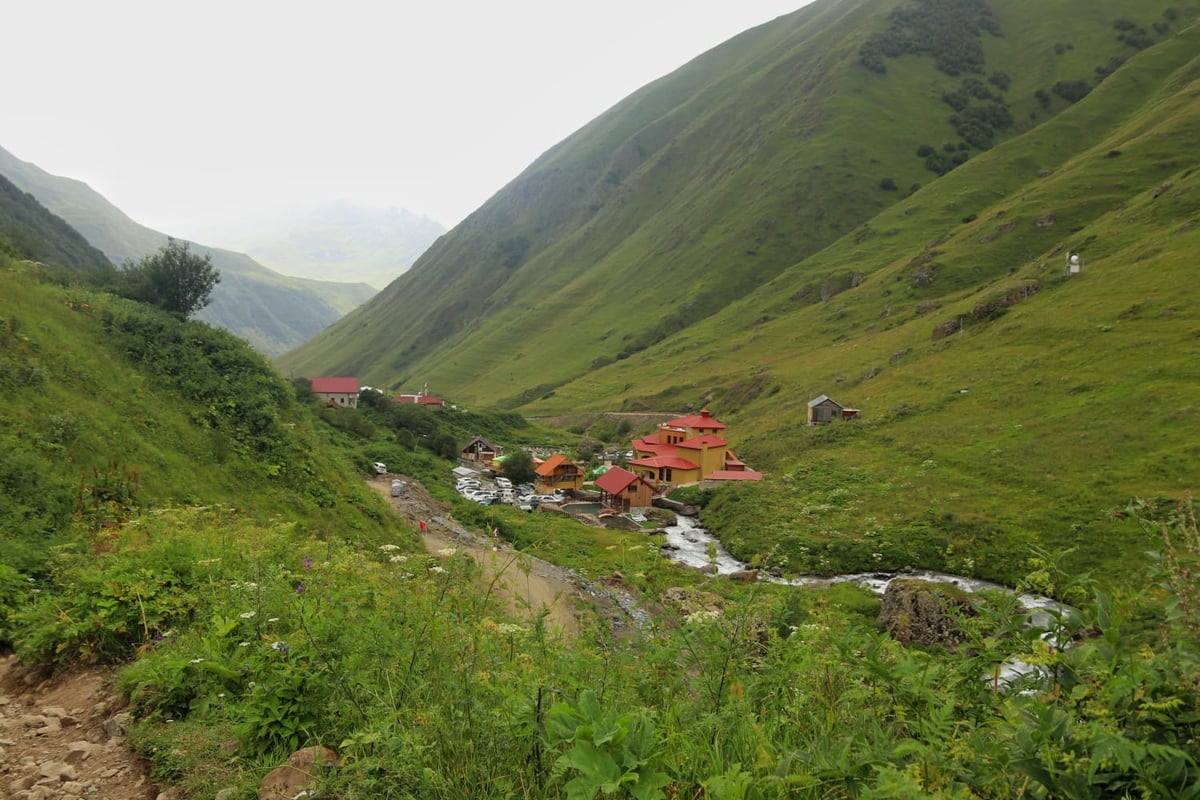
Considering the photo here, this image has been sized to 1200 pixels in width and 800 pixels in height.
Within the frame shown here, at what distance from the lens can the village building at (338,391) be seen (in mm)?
79312

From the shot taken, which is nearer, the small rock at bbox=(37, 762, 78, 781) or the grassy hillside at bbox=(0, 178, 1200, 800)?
the grassy hillside at bbox=(0, 178, 1200, 800)

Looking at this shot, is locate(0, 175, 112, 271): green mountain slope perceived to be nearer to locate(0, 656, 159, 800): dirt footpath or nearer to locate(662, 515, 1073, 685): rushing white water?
locate(662, 515, 1073, 685): rushing white water

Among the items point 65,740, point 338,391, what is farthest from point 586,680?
point 338,391

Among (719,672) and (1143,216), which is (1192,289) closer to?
(1143,216)

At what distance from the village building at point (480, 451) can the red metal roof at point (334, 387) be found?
20.5 m

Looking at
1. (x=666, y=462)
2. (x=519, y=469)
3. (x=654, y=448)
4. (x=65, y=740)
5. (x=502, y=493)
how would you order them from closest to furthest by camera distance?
(x=65, y=740), (x=502, y=493), (x=666, y=462), (x=654, y=448), (x=519, y=469)

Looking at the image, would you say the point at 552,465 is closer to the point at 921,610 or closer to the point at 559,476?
the point at 559,476

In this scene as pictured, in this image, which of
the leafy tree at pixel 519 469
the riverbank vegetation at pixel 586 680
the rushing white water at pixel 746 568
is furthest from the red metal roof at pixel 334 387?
the riverbank vegetation at pixel 586 680

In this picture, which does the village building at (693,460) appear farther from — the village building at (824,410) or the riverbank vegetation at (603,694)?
the riverbank vegetation at (603,694)

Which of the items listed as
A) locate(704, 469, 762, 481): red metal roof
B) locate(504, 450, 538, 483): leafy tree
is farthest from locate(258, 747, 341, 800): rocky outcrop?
locate(504, 450, 538, 483): leafy tree

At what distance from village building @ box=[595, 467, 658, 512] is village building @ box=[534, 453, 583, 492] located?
21.5ft

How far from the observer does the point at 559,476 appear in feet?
200

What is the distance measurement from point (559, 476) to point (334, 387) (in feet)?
126

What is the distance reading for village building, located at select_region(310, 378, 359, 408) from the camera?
7931cm
